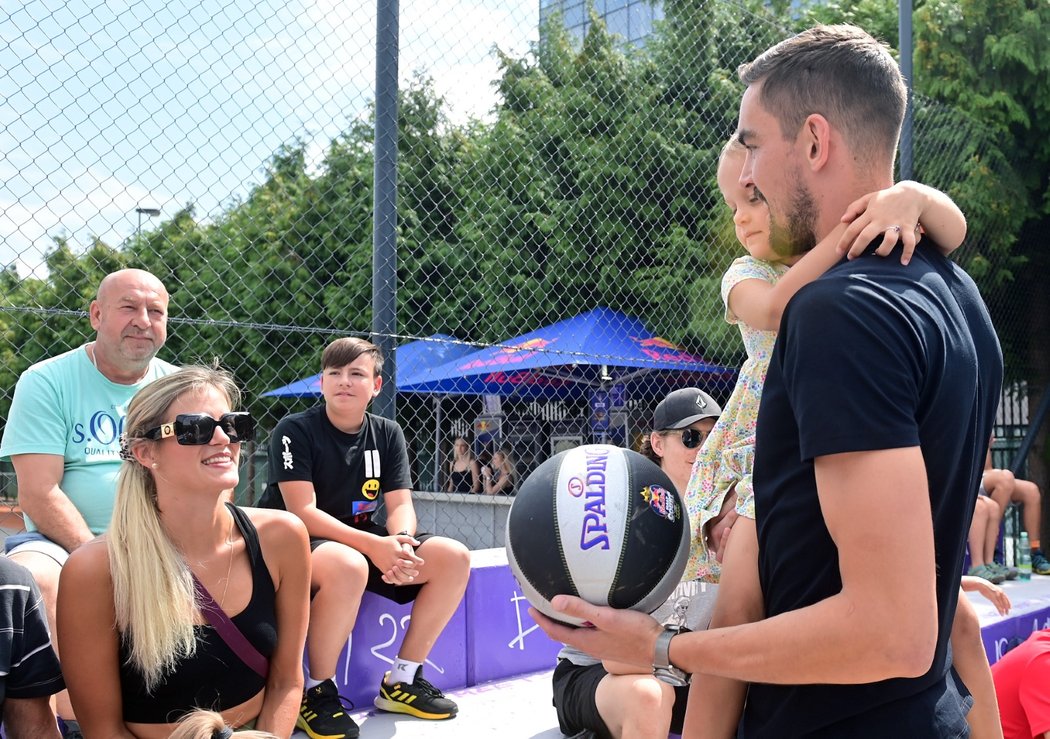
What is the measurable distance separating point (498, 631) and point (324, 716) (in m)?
1.19

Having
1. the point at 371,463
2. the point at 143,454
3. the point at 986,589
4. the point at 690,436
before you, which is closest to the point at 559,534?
the point at 143,454

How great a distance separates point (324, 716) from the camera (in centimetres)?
346

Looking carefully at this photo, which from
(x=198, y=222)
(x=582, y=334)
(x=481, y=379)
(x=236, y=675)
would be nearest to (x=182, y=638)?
(x=236, y=675)

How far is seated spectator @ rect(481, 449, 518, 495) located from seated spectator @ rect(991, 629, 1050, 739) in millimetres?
6488

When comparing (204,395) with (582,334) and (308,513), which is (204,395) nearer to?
(308,513)

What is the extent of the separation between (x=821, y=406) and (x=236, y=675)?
215 centimetres

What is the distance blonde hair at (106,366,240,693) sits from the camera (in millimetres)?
2451

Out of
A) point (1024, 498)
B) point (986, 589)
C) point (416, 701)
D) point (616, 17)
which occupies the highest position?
point (616, 17)

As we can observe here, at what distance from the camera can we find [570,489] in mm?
1710

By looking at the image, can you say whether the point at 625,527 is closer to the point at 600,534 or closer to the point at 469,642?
the point at 600,534

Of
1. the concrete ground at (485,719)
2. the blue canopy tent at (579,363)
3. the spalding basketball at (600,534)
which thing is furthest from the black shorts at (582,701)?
the blue canopy tent at (579,363)

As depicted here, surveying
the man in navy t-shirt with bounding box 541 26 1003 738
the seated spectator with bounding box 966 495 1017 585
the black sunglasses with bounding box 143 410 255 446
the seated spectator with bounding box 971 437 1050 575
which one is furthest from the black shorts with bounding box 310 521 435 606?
the seated spectator with bounding box 971 437 1050 575

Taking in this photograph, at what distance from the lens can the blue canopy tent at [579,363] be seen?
912 cm

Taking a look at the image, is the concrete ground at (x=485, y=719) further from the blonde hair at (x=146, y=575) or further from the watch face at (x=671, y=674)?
the watch face at (x=671, y=674)
